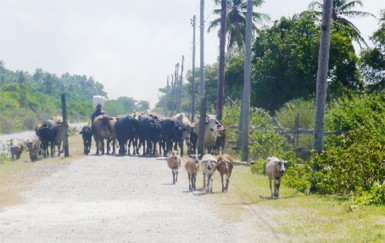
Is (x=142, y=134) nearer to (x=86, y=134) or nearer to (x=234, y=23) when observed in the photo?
(x=86, y=134)

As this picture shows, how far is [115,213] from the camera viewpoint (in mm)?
14047

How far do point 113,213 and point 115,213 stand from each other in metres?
0.05

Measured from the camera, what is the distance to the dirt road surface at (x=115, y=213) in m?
11.5

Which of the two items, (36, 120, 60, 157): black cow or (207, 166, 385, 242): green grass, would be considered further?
(36, 120, 60, 157): black cow

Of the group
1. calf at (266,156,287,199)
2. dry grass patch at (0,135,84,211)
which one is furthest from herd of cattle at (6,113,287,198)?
calf at (266,156,287,199)

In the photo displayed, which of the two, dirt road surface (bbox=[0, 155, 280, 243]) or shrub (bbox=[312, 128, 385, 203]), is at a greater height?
shrub (bbox=[312, 128, 385, 203])

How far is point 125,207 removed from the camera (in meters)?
14.9

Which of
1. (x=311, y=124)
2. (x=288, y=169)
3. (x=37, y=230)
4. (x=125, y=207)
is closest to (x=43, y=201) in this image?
(x=125, y=207)

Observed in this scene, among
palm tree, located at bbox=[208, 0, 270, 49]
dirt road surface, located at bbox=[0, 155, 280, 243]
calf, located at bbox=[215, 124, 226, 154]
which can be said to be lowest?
dirt road surface, located at bbox=[0, 155, 280, 243]

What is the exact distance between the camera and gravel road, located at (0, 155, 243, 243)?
455 inches

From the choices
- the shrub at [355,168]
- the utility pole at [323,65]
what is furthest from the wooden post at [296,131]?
the shrub at [355,168]

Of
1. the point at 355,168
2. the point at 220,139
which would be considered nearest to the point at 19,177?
the point at 220,139

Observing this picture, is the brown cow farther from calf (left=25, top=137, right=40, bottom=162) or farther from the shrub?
the shrub

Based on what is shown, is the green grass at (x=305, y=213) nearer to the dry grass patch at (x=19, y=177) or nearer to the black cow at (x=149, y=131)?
the dry grass patch at (x=19, y=177)
